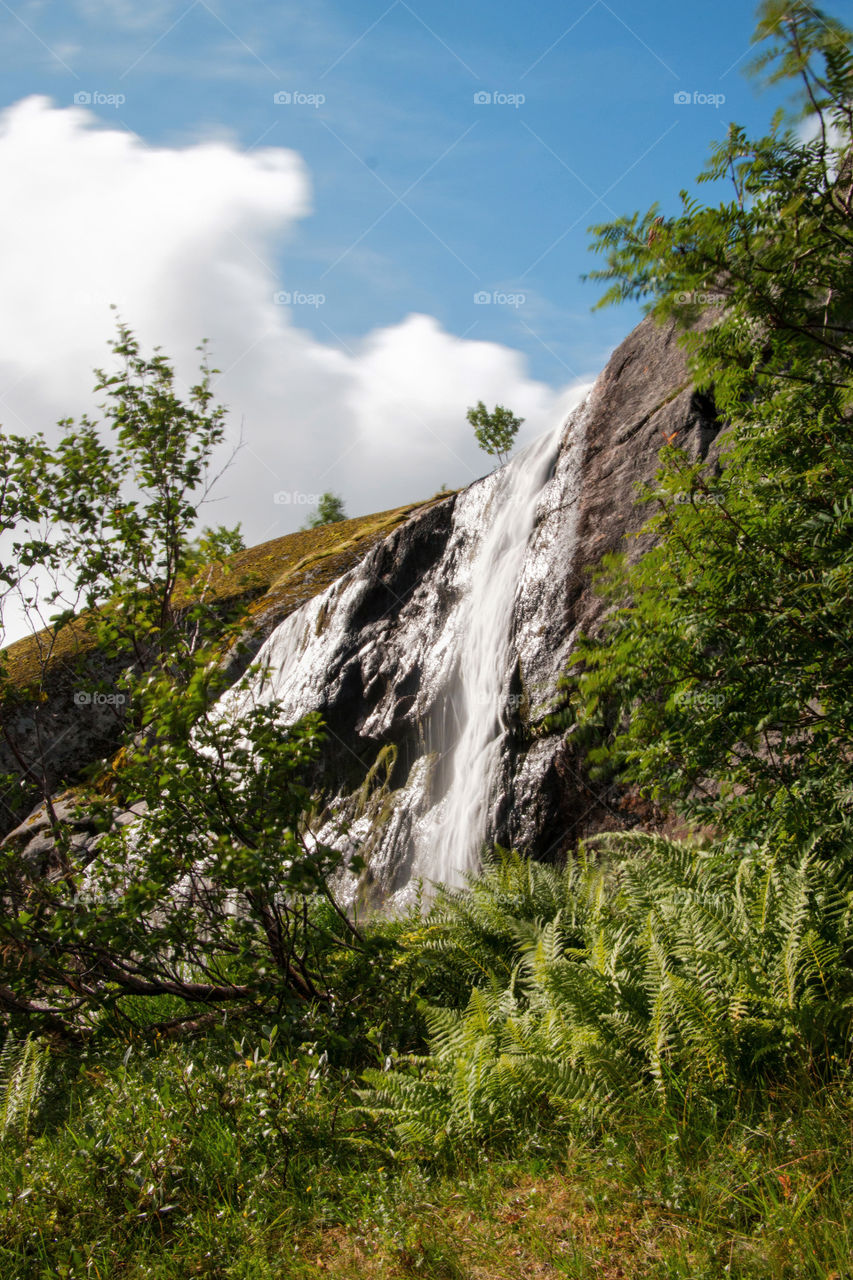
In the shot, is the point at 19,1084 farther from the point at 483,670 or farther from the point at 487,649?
the point at 487,649

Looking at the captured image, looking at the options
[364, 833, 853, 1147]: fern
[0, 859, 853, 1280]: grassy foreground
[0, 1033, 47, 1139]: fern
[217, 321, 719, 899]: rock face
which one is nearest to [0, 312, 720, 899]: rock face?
[217, 321, 719, 899]: rock face

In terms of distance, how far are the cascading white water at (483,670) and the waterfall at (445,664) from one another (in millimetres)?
23

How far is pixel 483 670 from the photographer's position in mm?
10141

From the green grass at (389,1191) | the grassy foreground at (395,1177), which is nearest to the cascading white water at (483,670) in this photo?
the grassy foreground at (395,1177)

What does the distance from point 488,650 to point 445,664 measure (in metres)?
1.16

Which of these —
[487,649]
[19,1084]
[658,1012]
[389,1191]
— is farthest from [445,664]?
[389,1191]

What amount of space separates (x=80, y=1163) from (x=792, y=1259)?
2905 millimetres

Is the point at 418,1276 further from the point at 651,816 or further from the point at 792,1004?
the point at 651,816

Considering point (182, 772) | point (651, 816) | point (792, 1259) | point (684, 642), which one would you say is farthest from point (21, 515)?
point (792, 1259)

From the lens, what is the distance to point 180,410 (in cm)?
680

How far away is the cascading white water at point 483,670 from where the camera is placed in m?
8.93

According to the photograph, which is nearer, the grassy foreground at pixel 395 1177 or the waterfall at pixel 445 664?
the grassy foreground at pixel 395 1177

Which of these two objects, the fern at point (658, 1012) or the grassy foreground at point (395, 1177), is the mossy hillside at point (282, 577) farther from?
the fern at point (658, 1012)

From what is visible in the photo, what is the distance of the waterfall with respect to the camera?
910 centimetres
